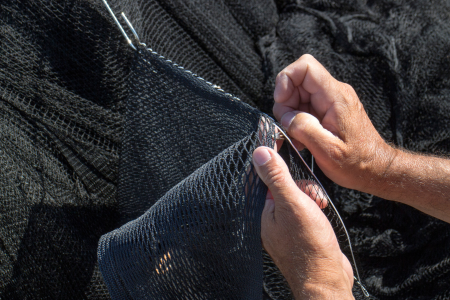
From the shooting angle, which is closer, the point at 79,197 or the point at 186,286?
the point at 186,286

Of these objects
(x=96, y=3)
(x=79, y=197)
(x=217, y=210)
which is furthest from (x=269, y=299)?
(x=96, y=3)

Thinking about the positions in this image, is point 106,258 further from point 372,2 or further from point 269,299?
point 372,2

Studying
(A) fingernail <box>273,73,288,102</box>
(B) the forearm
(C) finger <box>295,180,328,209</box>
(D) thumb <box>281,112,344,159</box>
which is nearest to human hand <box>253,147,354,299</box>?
(C) finger <box>295,180,328,209</box>

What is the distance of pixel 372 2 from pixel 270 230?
4.49 ft

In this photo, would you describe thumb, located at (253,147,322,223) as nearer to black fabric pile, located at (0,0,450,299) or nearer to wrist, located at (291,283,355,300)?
black fabric pile, located at (0,0,450,299)

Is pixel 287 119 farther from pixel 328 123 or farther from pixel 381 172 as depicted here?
pixel 381 172

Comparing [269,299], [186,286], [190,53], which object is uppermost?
[190,53]

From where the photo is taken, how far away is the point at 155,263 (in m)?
1.15

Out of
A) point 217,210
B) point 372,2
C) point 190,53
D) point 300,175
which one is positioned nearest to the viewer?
point 217,210

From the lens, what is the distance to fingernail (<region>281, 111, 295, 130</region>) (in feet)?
4.47

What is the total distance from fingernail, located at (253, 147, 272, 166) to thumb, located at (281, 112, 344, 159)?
0.28 m

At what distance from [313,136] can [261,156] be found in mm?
313

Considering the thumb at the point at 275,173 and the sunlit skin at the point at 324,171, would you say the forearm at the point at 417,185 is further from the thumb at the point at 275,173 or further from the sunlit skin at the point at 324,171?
the thumb at the point at 275,173

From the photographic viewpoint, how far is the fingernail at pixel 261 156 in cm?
105
